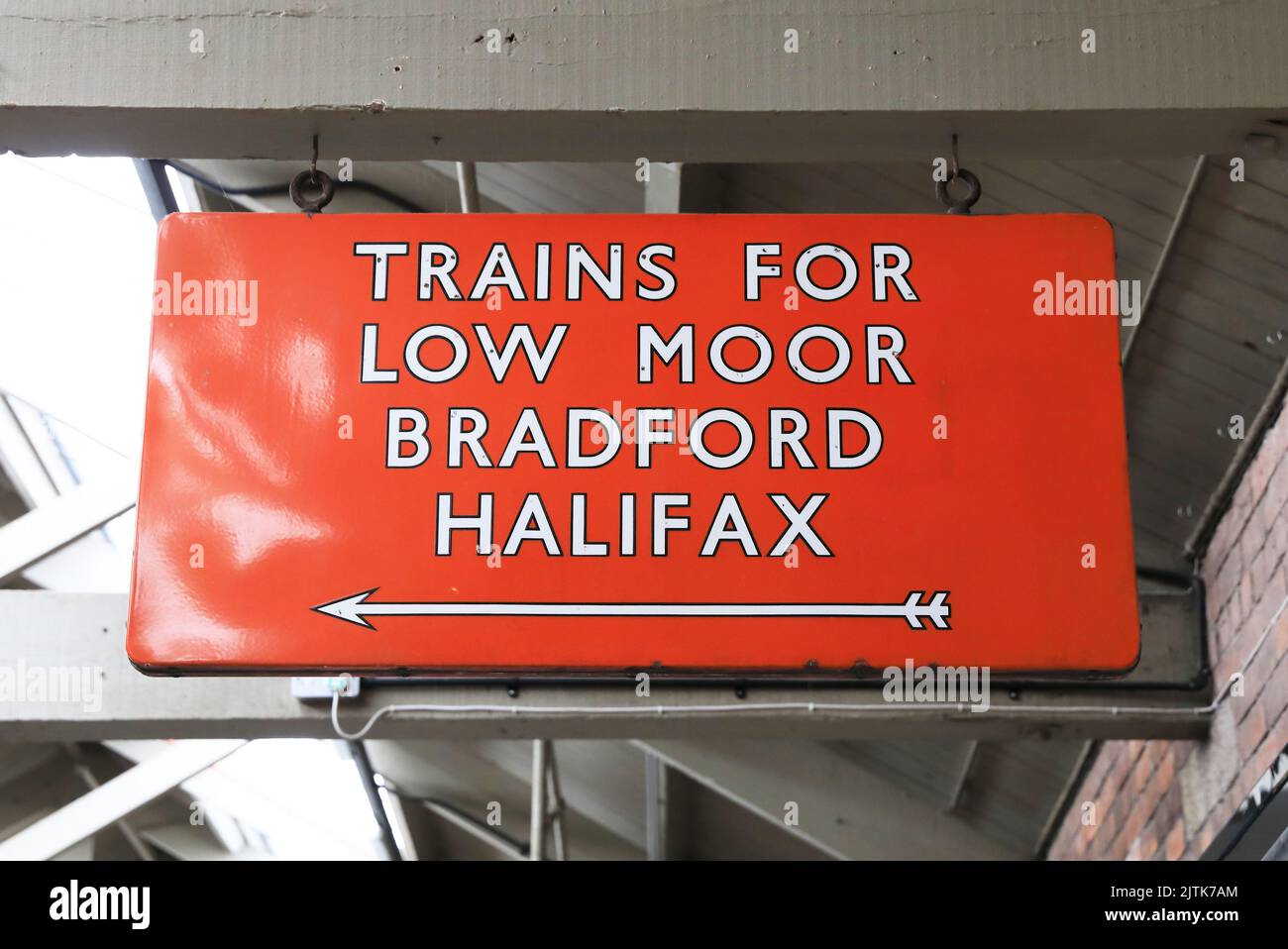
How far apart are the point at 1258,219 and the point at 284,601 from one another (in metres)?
2.66

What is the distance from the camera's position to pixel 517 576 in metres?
2.25

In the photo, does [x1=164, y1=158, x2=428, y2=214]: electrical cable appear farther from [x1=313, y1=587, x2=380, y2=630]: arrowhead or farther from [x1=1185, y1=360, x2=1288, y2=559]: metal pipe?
[x1=313, y1=587, x2=380, y2=630]: arrowhead

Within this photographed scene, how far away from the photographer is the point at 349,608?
2.25 m

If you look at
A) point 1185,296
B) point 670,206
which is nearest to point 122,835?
point 670,206

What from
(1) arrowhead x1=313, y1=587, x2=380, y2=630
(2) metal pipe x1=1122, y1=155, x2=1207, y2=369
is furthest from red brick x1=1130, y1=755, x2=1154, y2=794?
(1) arrowhead x1=313, y1=587, x2=380, y2=630

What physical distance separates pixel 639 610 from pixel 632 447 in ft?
0.82

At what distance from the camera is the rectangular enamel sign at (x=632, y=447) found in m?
2.23

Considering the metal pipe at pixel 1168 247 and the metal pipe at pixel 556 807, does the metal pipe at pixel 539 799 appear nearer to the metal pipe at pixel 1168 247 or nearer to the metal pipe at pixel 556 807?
the metal pipe at pixel 556 807

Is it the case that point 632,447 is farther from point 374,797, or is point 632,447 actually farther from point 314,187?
point 374,797

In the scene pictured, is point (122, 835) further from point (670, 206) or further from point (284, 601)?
point (284, 601)

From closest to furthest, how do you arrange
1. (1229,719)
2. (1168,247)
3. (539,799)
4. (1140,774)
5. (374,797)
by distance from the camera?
(1168,247) < (1229,719) < (1140,774) < (539,799) < (374,797)

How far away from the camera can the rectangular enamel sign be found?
7.33 feet

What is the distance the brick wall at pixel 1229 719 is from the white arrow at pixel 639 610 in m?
2.22

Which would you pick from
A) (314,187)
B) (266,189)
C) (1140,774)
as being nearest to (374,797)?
(266,189)
